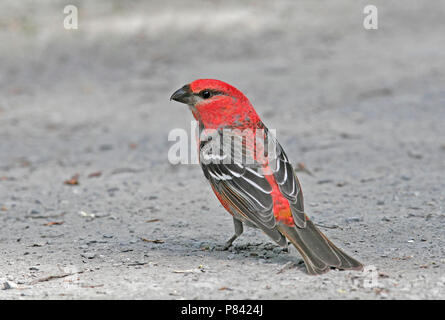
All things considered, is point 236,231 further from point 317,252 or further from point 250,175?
point 317,252

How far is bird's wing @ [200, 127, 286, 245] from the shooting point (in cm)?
429

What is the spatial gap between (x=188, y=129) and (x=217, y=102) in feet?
14.8

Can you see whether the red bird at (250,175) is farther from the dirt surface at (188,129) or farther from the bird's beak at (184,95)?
the dirt surface at (188,129)

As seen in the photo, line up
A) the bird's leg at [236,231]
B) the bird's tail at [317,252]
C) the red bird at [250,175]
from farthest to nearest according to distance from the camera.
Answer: the bird's leg at [236,231] → the red bird at [250,175] → the bird's tail at [317,252]

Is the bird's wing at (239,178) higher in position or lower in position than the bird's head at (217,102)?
lower

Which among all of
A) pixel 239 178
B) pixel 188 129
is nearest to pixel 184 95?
pixel 239 178

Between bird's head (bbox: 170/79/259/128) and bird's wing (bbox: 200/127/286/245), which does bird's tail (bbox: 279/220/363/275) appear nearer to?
bird's wing (bbox: 200/127/286/245)

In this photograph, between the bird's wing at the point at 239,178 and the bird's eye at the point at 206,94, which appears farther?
the bird's eye at the point at 206,94

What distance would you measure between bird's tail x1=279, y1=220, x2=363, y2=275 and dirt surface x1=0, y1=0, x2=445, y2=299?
75mm

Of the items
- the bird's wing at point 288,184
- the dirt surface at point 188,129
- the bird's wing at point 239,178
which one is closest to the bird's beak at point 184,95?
the bird's wing at point 239,178

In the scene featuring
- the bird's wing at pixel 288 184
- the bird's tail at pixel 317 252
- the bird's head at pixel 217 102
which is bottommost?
the bird's tail at pixel 317 252

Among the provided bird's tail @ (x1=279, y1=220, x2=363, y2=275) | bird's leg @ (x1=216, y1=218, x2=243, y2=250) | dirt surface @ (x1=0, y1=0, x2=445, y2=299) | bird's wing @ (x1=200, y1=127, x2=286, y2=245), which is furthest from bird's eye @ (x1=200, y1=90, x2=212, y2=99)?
bird's tail @ (x1=279, y1=220, x2=363, y2=275)

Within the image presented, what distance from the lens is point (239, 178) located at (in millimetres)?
4512

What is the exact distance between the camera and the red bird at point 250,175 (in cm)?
415
